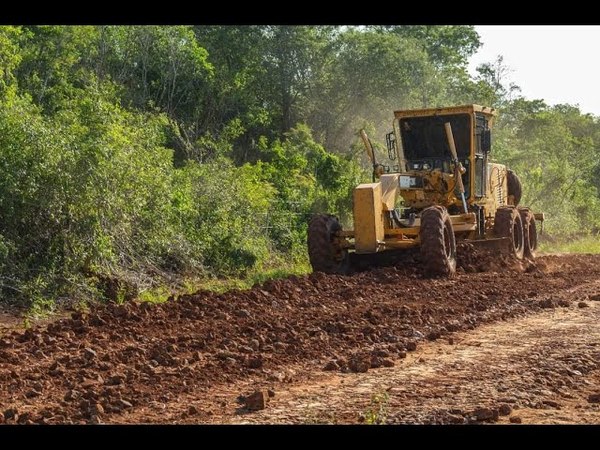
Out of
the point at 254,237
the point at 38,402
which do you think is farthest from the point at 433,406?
the point at 254,237

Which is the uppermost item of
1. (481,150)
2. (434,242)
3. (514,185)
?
(481,150)

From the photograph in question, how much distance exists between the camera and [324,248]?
1617cm

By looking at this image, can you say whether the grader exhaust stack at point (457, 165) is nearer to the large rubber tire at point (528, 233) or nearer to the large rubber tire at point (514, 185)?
the large rubber tire at point (528, 233)

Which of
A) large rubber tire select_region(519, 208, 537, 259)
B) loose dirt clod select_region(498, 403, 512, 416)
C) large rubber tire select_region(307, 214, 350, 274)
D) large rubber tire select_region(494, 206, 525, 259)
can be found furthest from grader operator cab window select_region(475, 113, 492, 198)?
loose dirt clod select_region(498, 403, 512, 416)

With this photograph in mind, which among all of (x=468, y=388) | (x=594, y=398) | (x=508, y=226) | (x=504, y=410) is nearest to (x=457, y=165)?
(x=508, y=226)

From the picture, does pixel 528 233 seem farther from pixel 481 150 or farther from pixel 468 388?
pixel 468 388

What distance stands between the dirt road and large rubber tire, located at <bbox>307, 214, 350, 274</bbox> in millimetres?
2264

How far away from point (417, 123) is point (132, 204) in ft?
17.2

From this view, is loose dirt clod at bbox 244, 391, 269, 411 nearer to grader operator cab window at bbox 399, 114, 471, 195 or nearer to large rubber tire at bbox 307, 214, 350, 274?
large rubber tire at bbox 307, 214, 350, 274

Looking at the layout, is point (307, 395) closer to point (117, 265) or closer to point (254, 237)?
point (117, 265)

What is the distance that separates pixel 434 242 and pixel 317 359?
6.60m

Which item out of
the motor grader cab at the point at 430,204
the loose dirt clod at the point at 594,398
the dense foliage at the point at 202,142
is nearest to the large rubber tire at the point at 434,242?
the motor grader cab at the point at 430,204

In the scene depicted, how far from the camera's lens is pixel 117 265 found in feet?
46.9

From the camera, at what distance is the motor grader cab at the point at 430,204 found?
15.4 metres
